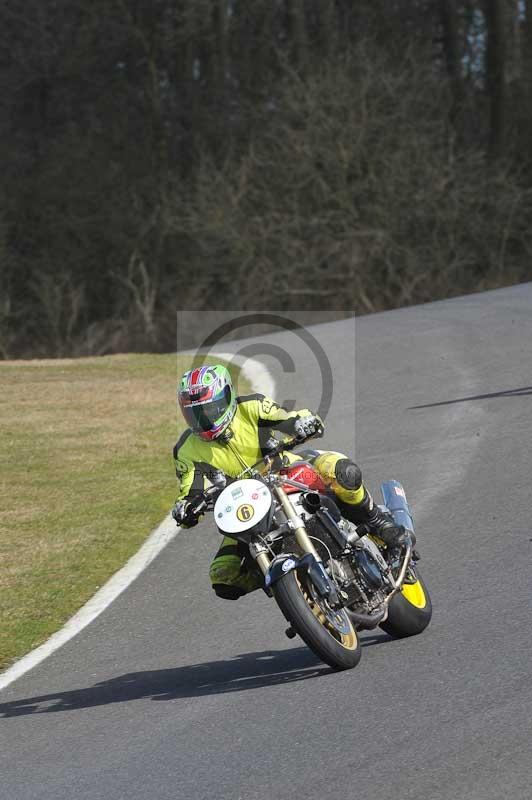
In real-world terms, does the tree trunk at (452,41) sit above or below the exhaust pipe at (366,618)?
above

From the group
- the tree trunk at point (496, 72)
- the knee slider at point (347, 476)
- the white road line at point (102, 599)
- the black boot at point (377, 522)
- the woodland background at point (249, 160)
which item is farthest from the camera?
the tree trunk at point (496, 72)

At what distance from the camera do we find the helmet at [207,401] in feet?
22.5

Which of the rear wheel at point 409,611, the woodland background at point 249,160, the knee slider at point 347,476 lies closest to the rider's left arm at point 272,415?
the knee slider at point 347,476

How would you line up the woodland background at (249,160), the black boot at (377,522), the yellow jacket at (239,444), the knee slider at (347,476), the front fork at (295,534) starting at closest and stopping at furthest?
the front fork at (295,534) < the knee slider at (347,476) < the yellow jacket at (239,444) < the black boot at (377,522) < the woodland background at (249,160)

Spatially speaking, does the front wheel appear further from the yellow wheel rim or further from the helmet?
the helmet

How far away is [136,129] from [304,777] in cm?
3980

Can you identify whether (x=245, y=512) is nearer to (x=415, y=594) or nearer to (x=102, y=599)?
(x=415, y=594)

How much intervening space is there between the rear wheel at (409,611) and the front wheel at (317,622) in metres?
0.40

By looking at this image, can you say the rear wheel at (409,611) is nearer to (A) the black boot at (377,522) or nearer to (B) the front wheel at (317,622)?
(A) the black boot at (377,522)

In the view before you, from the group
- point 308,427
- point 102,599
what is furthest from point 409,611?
point 102,599

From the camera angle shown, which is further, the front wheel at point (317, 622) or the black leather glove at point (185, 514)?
the black leather glove at point (185, 514)

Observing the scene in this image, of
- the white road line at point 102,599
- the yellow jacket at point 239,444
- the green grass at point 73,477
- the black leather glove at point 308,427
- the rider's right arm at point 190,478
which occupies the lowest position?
the green grass at point 73,477

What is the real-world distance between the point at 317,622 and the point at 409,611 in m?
0.91

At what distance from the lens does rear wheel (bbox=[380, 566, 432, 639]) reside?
23.2ft
